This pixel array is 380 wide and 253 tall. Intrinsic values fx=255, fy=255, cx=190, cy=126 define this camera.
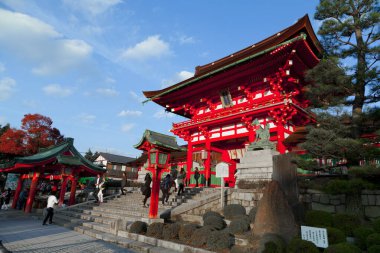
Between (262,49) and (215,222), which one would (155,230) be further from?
(262,49)

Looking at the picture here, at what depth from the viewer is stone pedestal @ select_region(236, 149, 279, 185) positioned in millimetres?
11598

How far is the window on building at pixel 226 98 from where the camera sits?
1931 centimetres

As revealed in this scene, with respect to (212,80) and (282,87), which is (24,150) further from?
(282,87)

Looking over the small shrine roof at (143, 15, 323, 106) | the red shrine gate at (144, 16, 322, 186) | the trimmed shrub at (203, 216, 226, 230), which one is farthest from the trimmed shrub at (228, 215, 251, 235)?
the red shrine gate at (144, 16, 322, 186)

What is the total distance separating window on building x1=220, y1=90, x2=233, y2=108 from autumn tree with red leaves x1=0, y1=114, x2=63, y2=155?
89.5ft

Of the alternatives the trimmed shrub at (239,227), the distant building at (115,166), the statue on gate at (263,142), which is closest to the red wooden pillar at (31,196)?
the statue on gate at (263,142)

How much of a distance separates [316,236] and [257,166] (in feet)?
20.7

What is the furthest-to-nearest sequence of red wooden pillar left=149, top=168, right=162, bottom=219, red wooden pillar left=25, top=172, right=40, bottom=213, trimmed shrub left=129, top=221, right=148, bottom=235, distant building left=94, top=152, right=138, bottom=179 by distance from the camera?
1. distant building left=94, top=152, right=138, bottom=179
2. red wooden pillar left=25, top=172, right=40, bottom=213
3. red wooden pillar left=149, top=168, right=162, bottom=219
4. trimmed shrub left=129, top=221, right=148, bottom=235

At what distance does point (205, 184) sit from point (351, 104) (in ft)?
38.1

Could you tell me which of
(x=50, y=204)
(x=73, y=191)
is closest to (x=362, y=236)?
(x=50, y=204)

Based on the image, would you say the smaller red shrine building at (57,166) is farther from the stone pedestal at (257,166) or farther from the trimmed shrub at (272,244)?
the trimmed shrub at (272,244)

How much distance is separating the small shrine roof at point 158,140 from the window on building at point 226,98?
9.11 meters

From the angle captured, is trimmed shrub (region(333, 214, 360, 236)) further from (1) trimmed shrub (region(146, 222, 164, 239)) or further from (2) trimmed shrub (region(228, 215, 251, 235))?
(1) trimmed shrub (region(146, 222, 164, 239))

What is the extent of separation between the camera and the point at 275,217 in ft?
22.5
